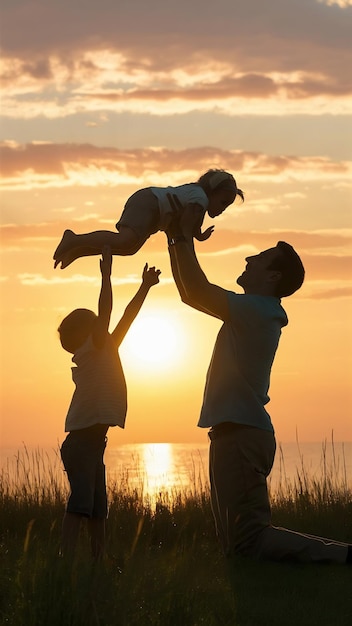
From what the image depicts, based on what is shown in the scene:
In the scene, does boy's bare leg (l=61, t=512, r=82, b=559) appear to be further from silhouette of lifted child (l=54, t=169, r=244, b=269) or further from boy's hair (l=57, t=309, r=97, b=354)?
silhouette of lifted child (l=54, t=169, r=244, b=269)

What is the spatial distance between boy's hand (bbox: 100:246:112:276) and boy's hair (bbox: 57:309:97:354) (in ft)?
1.38

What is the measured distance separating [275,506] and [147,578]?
534cm

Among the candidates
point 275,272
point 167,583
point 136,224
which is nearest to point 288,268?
point 275,272

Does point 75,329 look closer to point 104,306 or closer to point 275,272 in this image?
point 104,306

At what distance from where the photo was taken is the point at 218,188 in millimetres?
7953

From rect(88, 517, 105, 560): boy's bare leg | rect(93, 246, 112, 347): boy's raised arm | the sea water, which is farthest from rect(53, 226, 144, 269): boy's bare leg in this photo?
the sea water

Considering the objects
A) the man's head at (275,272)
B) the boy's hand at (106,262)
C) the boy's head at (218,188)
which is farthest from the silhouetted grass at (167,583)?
the boy's head at (218,188)

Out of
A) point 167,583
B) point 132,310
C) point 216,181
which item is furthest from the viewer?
point 216,181

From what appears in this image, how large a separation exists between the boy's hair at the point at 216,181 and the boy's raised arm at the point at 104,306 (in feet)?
4.53

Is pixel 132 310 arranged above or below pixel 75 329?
above

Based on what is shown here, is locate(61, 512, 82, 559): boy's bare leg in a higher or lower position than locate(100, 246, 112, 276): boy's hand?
lower

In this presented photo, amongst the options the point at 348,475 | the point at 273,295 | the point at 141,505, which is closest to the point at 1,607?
the point at 273,295

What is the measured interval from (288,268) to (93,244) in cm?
154

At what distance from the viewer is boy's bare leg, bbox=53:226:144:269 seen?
750 cm
